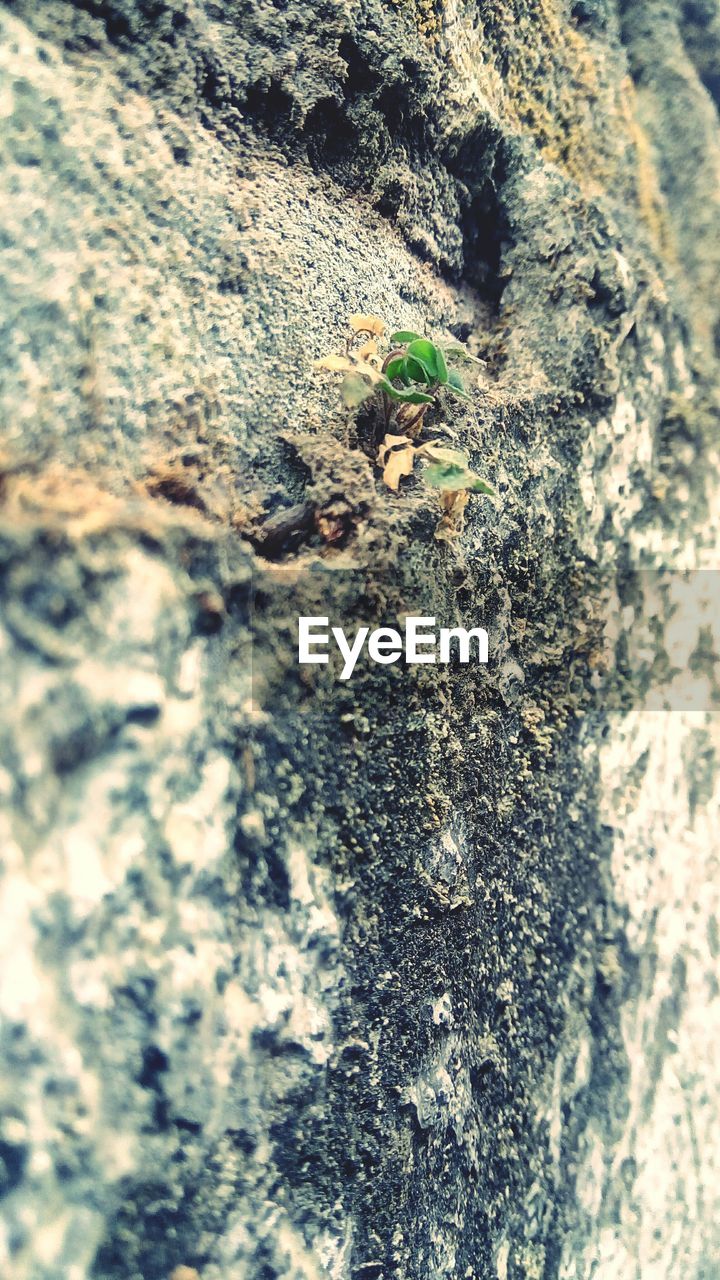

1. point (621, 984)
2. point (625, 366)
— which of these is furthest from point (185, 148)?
point (621, 984)

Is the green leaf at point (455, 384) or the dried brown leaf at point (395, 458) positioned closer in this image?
the dried brown leaf at point (395, 458)

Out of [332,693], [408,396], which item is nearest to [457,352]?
[408,396]

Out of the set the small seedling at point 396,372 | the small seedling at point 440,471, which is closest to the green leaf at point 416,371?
the small seedling at point 396,372

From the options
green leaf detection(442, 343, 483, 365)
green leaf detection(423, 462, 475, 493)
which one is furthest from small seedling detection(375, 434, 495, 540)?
green leaf detection(442, 343, 483, 365)

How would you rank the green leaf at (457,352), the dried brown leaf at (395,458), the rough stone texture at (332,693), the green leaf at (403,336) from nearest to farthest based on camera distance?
the rough stone texture at (332,693), the dried brown leaf at (395,458), the green leaf at (403,336), the green leaf at (457,352)

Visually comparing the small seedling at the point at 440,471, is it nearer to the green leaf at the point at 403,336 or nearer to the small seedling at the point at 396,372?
the small seedling at the point at 396,372

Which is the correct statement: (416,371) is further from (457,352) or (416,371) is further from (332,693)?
(332,693)

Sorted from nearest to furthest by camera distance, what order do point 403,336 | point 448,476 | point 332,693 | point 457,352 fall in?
point 332,693
point 448,476
point 403,336
point 457,352
